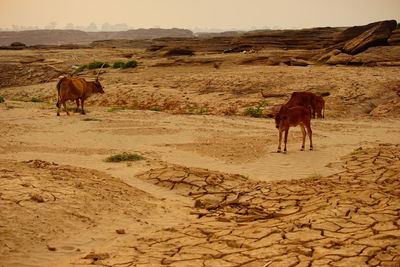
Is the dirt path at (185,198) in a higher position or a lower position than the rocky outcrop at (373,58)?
lower

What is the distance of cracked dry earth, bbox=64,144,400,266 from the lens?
5266 mm

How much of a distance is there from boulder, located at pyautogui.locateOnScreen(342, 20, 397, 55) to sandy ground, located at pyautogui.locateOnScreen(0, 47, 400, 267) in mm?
11236

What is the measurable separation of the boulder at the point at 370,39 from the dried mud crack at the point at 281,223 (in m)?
18.9

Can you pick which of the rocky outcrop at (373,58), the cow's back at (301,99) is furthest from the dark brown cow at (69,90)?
the rocky outcrop at (373,58)

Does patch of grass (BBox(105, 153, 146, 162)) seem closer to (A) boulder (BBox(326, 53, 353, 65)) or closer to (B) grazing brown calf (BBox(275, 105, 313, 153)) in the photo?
(B) grazing brown calf (BBox(275, 105, 313, 153))

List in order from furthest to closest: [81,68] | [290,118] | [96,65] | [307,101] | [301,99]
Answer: [96,65] → [81,68] → [307,101] → [301,99] → [290,118]

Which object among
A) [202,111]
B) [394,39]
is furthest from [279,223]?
[394,39]

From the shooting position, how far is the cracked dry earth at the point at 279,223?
5.27m

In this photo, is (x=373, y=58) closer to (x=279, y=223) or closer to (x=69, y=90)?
(x=69, y=90)

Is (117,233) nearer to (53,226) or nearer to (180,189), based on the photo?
(53,226)

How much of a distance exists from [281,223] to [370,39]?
23.1m

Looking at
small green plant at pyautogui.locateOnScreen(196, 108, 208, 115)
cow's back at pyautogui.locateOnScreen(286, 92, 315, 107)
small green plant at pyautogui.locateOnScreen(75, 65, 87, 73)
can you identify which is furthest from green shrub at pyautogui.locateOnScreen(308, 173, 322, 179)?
small green plant at pyautogui.locateOnScreen(75, 65, 87, 73)

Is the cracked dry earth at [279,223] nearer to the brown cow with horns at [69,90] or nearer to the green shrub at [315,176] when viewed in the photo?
the green shrub at [315,176]

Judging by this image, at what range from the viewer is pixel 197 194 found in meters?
8.74
